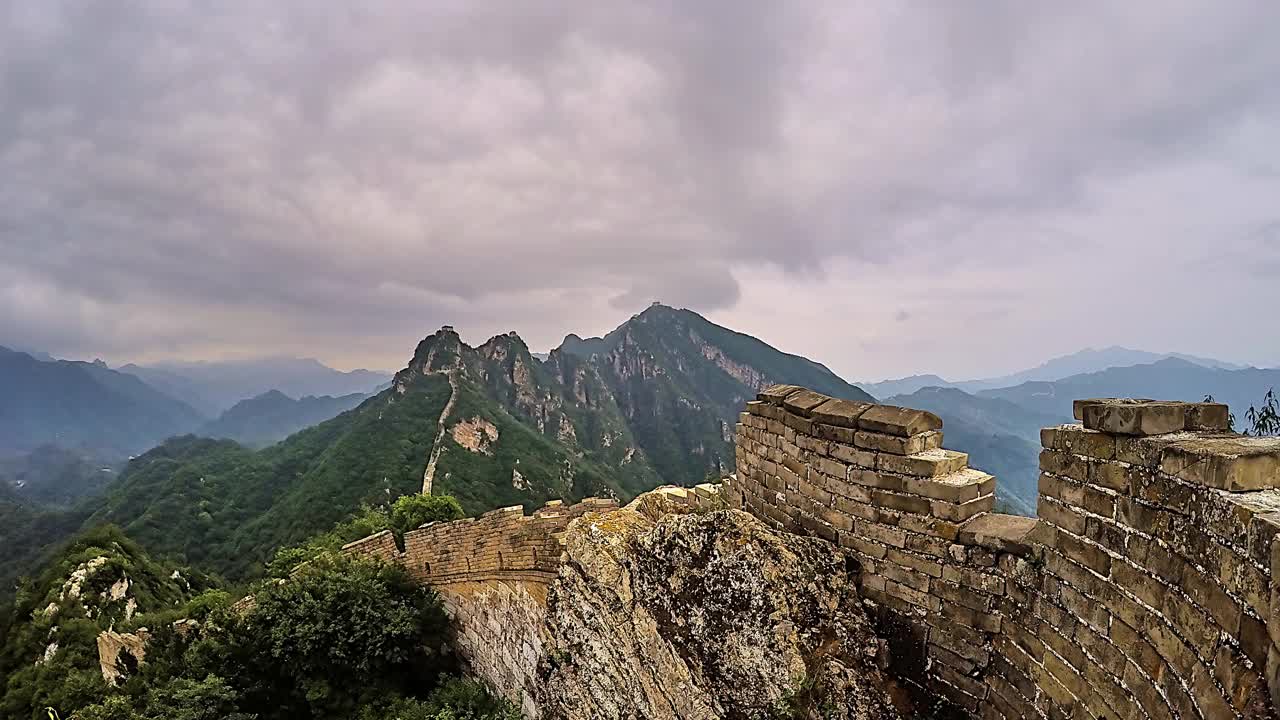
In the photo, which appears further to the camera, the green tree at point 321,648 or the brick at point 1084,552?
the green tree at point 321,648

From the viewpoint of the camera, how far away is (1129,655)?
11.0 feet

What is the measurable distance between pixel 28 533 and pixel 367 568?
104 metres

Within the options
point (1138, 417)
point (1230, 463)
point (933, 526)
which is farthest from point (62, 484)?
point (1230, 463)

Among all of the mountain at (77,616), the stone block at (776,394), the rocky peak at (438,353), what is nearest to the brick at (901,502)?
the stone block at (776,394)

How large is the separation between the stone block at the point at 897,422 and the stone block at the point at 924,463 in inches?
8.9

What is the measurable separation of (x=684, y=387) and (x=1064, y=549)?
167264 mm

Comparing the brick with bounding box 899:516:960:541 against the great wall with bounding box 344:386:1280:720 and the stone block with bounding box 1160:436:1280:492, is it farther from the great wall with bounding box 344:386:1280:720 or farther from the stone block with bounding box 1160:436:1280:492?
the stone block with bounding box 1160:436:1280:492

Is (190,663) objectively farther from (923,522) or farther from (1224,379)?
(1224,379)

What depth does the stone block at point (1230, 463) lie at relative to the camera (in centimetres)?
270

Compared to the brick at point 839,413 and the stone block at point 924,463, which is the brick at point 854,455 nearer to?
the stone block at point 924,463

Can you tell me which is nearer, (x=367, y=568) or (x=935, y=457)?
(x=935, y=457)

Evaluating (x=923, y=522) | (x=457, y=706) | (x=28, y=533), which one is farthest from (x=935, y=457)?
(x=28, y=533)

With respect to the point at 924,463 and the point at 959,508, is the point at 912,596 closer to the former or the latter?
the point at 959,508

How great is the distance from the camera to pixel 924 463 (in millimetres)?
4977
